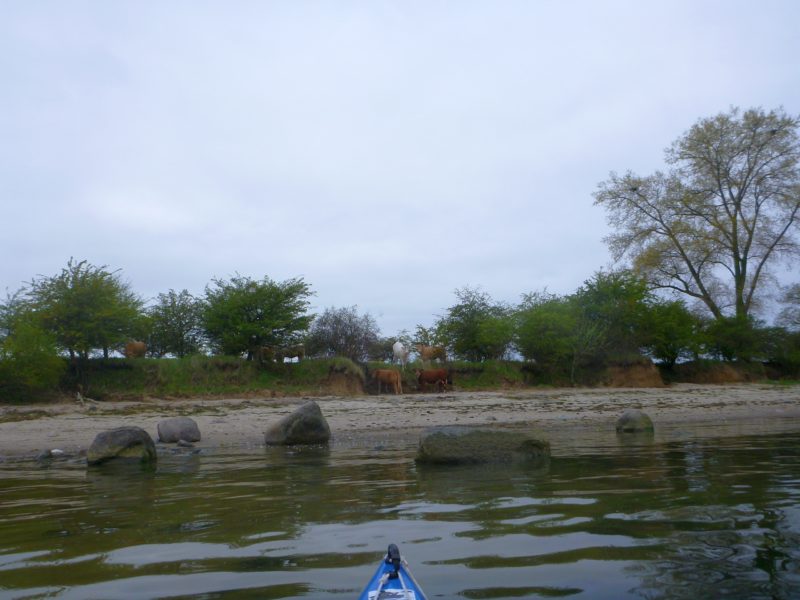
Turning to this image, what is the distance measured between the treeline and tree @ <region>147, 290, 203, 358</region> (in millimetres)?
45

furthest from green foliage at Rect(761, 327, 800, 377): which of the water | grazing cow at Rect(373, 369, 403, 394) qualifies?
the water

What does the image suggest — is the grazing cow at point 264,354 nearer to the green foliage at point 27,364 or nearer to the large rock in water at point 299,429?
the green foliage at point 27,364

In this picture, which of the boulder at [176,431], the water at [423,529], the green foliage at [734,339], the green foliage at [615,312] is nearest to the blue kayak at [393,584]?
the water at [423,529]

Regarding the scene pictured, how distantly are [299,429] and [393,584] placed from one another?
414 inches

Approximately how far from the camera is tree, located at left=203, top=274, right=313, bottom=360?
26484mm

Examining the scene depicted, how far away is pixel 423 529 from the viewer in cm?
530

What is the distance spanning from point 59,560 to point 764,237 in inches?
1702

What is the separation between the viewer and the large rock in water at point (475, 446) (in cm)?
942

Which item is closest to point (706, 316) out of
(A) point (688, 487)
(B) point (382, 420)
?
(B) point (382, 420)

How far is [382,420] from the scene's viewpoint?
57.2 ft

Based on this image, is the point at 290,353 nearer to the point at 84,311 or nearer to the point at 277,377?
the point at 277,377

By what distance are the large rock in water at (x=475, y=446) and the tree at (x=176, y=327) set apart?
22466mm

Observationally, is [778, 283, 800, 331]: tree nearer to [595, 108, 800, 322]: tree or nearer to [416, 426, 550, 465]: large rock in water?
[595, 108, 800, 322]: tree

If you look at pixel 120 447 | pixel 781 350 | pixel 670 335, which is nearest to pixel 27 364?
pixel 120 447
